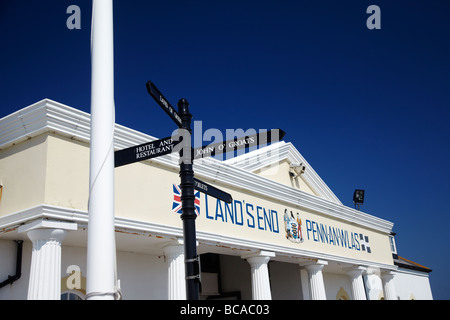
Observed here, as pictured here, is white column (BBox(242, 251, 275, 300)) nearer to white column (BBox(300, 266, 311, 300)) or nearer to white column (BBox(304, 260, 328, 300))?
white column (BBox(304, 260, 328, 300))

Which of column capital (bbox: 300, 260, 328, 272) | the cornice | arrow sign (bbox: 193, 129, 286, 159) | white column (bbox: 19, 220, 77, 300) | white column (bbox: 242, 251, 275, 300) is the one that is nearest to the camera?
arrow sign (bbox: 193, 129, 286, 159)

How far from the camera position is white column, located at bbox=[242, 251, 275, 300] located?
11977 millimetres

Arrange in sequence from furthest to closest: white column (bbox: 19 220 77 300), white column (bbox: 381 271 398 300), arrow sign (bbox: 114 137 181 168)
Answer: white column (bbox: 381 271 398 300) → white column (bbox: 19 220 77 300) → arrow sign (bbox: 114 137 181 168)

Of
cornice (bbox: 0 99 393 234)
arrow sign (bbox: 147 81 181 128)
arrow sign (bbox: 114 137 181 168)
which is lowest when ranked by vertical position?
arrow sign (bbox: 114 137 181 168)

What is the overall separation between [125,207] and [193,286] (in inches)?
183

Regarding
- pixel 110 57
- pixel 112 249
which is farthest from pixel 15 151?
pixel 112 249

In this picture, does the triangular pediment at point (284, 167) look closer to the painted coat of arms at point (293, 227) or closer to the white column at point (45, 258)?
the painted coat of arms at point (293, 227)

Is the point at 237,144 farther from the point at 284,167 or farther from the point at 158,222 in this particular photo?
the point at 284,167

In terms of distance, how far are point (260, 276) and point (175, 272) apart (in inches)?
126

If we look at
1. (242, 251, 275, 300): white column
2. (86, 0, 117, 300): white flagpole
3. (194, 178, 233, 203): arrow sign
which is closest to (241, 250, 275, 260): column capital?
(242, 251, 275, 300): white column

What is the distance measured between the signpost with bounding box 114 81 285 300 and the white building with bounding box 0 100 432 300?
3.20 meters

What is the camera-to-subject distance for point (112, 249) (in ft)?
13.1

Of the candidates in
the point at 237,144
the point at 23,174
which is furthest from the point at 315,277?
the point at 237,144
